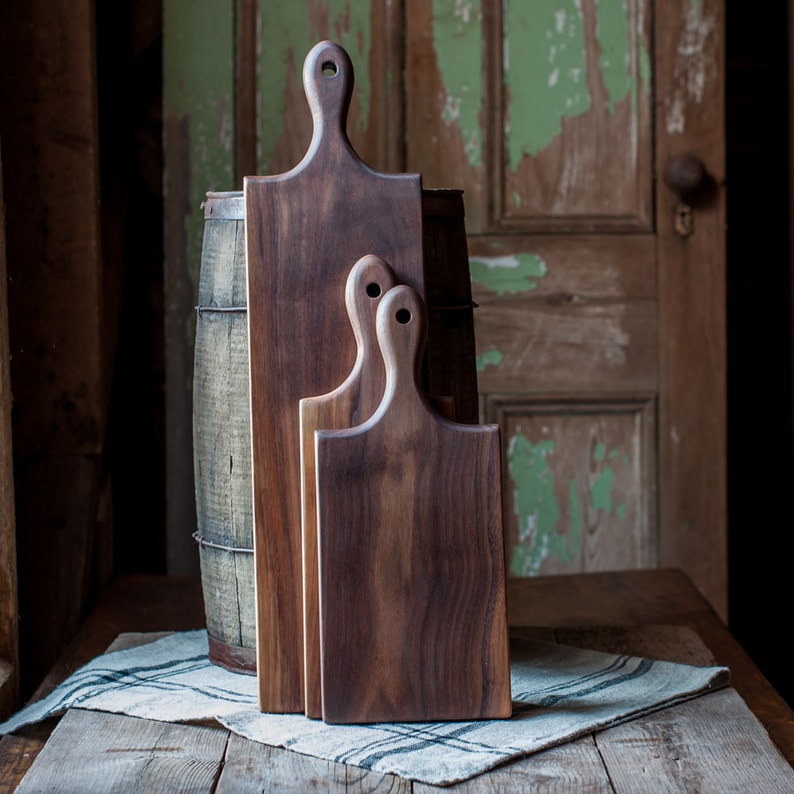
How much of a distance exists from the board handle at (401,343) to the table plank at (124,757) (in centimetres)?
37

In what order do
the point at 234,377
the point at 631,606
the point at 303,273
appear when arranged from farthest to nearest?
the point at 631,606 → the point at 234,377 → the point at 303,273

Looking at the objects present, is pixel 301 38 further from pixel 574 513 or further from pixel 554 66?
pixel 574 513

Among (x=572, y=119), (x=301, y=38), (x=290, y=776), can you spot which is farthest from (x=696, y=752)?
(x=301, y=38)

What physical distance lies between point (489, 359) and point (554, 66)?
1.76 feet

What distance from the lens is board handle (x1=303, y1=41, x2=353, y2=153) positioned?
3.79ft

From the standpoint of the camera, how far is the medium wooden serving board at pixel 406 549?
109 cm

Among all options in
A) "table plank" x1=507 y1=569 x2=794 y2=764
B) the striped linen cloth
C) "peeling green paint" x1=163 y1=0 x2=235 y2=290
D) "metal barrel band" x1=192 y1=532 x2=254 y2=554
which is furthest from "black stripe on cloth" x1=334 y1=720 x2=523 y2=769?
"peeling green paint" x1=163 y1=0 x2=235 y2=290

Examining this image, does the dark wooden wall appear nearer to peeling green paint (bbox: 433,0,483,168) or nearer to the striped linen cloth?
peeling green paint (bbox: 433,0,483,168)

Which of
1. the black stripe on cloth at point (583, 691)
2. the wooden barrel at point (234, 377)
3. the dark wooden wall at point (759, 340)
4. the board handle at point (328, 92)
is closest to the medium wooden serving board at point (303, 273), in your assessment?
the board handle at point (328, 92)

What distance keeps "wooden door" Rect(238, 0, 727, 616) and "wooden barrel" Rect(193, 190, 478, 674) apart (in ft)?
2.66

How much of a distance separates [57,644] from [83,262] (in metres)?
0.58

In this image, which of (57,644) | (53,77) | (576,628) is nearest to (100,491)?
(57,644)

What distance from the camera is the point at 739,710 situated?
1187 millimetres

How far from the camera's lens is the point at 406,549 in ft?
3.60
